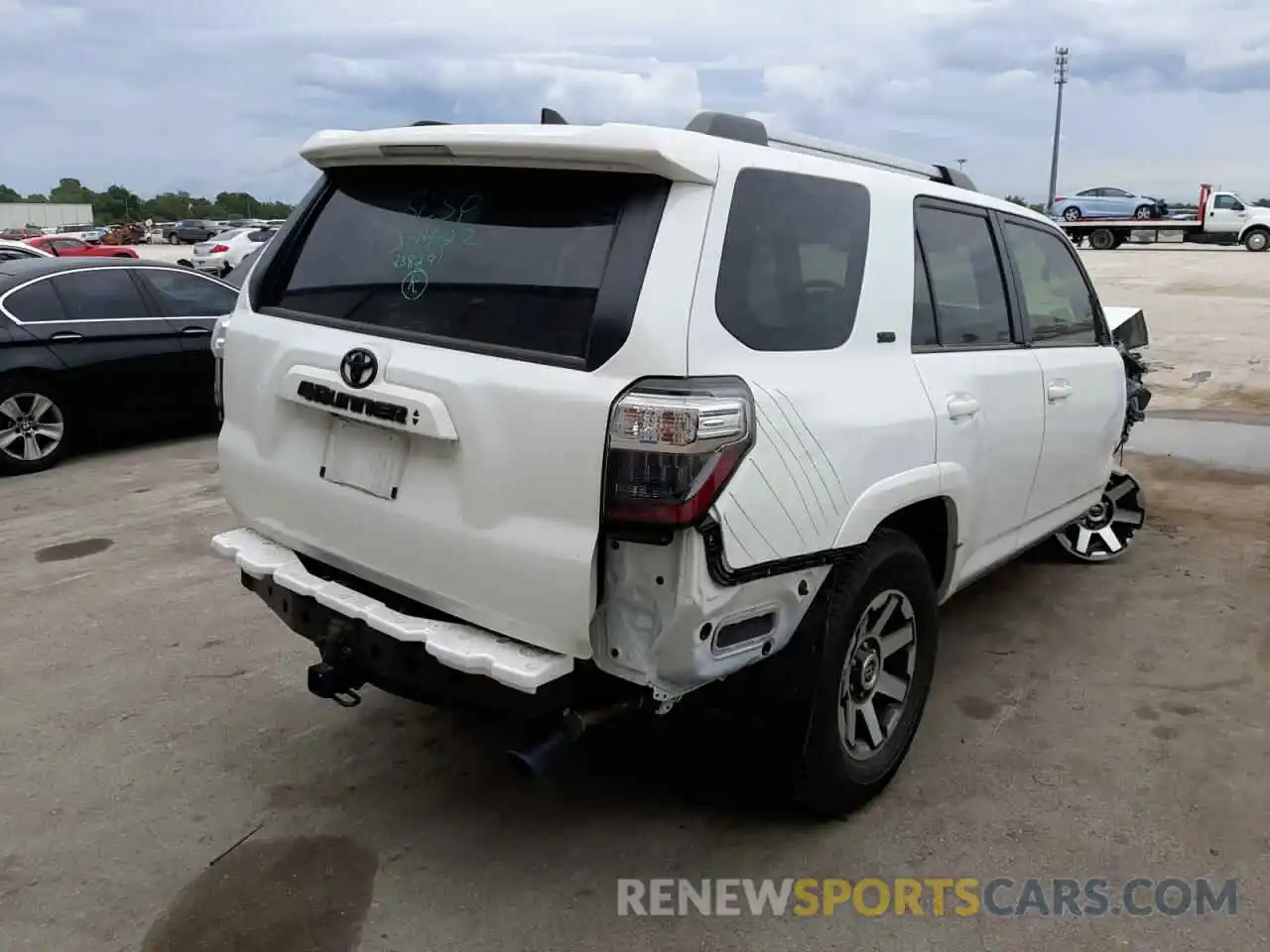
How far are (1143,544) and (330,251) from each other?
486 centimetres

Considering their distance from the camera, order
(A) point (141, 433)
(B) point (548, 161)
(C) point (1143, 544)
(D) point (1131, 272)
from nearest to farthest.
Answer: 1. (B) point (548, 161)
2. (C) point (1143, 544)
3. (A) point (141, 433)
4. (D) point (1131, 272)

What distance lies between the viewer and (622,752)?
356cm

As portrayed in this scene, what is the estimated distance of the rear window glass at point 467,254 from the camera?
2.54 meters

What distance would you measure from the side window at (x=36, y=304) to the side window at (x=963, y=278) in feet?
23.6

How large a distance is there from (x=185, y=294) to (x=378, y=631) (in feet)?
24.5

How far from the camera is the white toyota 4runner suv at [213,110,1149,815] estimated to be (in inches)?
94.7

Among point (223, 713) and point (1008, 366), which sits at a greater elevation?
point (1008, 366)

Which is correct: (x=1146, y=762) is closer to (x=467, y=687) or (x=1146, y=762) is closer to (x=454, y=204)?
(x=467, y=687)

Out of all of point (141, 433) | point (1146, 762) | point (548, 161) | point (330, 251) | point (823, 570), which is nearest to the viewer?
point (548, 161)

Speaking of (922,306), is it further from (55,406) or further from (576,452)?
(55,406)

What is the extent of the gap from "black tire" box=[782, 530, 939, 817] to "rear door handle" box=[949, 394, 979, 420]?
1.50ft

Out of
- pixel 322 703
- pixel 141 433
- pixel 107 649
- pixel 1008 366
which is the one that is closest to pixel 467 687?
pixel 322 703

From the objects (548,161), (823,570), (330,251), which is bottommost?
(823,570)

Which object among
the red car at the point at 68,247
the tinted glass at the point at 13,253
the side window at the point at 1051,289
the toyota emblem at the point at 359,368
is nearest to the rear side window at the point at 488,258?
the toyota emblem at the point at 359,368
